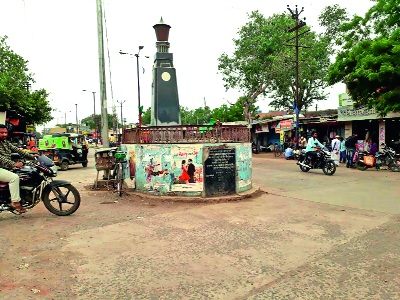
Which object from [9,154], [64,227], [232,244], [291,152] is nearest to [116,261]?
[232,244]

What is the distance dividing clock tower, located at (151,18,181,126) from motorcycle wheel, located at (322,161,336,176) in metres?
6.23

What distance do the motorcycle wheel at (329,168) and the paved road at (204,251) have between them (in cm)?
559

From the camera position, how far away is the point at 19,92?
21.2m

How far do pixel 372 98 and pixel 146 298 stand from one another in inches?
615

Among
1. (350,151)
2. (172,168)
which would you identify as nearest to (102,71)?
(172,168)

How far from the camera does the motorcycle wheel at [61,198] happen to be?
6.22 m

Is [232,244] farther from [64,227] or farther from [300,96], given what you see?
[300,96]

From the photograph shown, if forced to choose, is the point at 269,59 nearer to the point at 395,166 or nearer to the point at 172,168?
the point at 395,166

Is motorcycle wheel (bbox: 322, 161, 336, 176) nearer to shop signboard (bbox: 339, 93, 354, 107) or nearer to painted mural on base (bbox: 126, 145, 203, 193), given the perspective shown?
painted mural on base (bbox: 126, 145, 203, 193)

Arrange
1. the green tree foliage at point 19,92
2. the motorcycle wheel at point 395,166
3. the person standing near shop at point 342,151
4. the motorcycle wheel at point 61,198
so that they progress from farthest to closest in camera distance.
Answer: the green tree foliage at point 19,92 < the person standing near shop at point 342,151 < the motorcycle wheel at point 395,166 < the motorcycle wheel at point 61,198

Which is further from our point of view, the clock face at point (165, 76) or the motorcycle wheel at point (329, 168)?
the motorcycle wheel at point (329, 168)

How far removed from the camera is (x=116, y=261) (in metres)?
4.04

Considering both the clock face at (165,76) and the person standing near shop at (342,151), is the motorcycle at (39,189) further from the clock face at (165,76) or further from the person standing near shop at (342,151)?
the person standing near shop at (342,151)

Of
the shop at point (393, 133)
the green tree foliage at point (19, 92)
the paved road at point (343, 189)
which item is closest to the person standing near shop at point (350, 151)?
the shop at point (393, 133)
